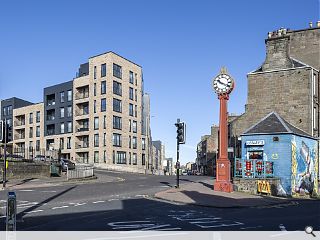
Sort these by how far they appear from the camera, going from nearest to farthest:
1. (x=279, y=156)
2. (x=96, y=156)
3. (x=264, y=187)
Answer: (x=264, y=187) → (x=279, y=156) → (x=96, y=156)

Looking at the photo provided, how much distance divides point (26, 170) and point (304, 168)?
961 inches

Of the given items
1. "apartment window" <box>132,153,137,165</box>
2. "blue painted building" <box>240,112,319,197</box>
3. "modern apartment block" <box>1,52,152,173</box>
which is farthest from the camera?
"apartment window" <box>132,153,137,165</box>

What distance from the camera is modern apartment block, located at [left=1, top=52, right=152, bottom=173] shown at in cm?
6531

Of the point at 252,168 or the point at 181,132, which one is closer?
the point at 181,132

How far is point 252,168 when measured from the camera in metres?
26.4

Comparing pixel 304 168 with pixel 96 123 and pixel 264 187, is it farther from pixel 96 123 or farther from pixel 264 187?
pixel 96 123

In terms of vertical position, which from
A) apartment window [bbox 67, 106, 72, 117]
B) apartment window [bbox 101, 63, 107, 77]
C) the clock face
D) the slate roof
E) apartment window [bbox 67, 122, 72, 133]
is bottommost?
the slate roof

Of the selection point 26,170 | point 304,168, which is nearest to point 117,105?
point 26,170

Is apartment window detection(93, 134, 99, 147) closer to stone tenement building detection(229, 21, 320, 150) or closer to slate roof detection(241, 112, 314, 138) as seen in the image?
stone tenement building detection(229, 21, 320, 150)

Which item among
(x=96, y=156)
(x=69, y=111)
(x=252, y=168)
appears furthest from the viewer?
(x=69, y=111)

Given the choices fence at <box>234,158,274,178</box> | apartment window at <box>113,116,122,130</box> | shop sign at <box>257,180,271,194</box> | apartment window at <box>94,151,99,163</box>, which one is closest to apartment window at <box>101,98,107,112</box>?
apartment window at <box>113,116,122,130</box>

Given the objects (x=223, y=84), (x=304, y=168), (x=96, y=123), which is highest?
(x=223, y=84)

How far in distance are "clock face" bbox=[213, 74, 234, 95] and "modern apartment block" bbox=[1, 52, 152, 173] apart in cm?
4032
